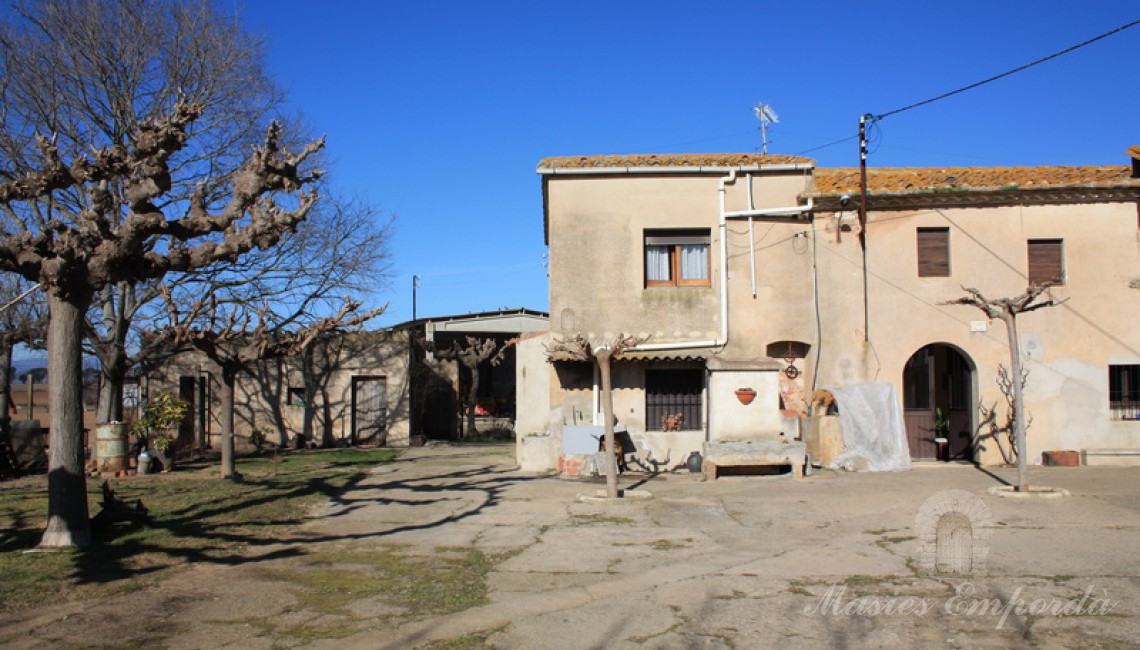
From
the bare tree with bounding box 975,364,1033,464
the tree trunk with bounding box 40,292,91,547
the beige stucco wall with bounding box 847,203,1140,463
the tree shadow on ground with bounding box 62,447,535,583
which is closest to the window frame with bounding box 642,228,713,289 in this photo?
the beige stucco wall with bounding box 847,203,1140,463

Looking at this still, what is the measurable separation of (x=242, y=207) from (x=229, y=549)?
4066 millimetres

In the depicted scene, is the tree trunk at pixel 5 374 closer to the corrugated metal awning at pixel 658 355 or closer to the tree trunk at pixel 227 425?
the tree trunk at pixel 227 425

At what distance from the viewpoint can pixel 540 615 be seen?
277 inches

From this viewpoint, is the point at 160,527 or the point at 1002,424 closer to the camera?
the point at 160,527

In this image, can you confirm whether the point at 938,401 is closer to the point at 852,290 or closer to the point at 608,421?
the point at 852,290

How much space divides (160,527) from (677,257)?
36.9ft

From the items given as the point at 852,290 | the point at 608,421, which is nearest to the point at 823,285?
the point at 852,290

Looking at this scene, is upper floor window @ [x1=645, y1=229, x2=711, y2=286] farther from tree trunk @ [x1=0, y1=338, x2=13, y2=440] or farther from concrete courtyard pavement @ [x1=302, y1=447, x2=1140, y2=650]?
tree trunk @ [x1=0, y1=338, x2=13, y2=440]

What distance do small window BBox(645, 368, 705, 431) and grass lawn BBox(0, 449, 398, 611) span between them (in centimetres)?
620

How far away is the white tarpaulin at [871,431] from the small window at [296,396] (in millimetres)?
16552

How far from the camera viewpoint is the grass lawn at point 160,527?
807 cm

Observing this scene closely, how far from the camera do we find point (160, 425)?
64.1 feet

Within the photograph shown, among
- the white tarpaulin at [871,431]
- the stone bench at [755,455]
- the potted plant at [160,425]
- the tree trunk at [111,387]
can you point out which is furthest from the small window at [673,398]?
the tree trunk at [111,387]

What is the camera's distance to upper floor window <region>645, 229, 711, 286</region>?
1828cm
